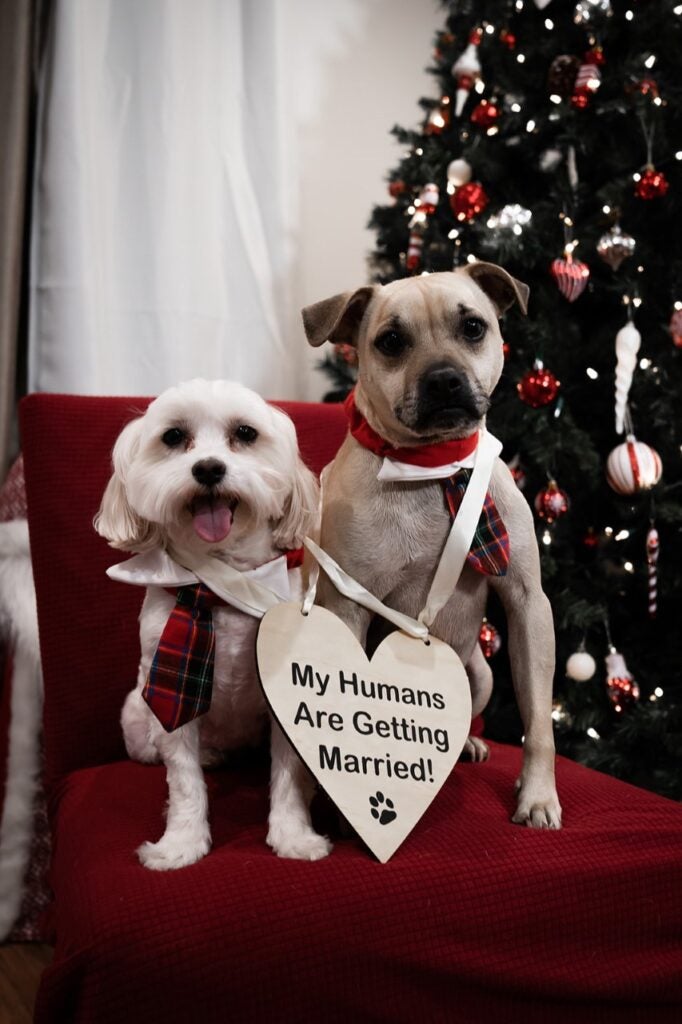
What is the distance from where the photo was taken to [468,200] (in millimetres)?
2160

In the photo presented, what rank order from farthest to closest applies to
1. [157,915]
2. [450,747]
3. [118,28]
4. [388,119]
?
[388,119] < [118,28] < [450,747] < [157,915]

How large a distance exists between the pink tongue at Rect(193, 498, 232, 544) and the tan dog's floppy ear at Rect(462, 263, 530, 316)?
614 mm

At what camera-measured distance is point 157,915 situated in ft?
3.13

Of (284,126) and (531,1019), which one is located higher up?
(284,126)

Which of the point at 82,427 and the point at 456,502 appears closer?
the point at 456,502

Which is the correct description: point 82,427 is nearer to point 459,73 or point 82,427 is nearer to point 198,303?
point 198,303

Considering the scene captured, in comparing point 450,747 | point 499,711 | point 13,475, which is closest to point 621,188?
point 499,711

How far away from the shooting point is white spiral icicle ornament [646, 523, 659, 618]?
2.08 metres

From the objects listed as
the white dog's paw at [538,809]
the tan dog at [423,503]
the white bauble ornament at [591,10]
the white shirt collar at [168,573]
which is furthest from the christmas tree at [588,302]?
the white shirt collar at [168,573]

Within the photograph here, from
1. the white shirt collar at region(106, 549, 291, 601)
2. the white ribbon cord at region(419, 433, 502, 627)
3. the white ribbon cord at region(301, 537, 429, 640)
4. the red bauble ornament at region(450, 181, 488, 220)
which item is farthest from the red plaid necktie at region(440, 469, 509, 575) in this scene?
the red bauble ornament at region(450, 181, 488, 220)

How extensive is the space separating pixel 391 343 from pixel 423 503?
272 millimetres

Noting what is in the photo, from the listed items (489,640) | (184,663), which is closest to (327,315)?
(184,663)

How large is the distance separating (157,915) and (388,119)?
276cm

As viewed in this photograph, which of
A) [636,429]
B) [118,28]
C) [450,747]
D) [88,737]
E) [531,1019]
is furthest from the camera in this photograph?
[118,28]
